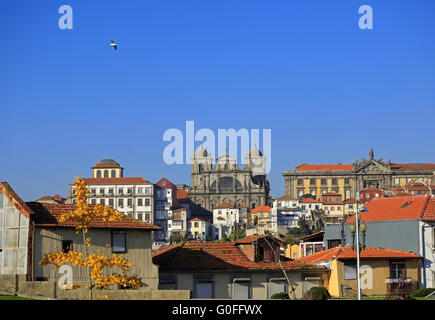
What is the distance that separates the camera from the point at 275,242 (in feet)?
174

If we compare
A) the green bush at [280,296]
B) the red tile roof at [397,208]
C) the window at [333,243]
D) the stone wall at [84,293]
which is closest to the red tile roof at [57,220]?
the stone wall at [84,293]

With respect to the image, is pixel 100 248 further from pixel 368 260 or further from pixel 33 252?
pixel 368 260

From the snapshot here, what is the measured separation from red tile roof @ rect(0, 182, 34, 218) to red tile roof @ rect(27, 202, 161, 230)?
515 millimetres

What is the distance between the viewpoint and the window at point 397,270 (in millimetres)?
51719

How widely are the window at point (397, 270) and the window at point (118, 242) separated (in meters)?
17.2

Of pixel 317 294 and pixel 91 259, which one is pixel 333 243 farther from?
pixel 91 259

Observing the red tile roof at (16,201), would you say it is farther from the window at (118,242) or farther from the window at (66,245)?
the window at (118,242)

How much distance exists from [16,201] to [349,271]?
787 inches

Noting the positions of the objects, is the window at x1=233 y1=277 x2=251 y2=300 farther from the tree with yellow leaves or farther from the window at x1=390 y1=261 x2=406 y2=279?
the tree with yellow leaves

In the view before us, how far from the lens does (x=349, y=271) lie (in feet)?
165

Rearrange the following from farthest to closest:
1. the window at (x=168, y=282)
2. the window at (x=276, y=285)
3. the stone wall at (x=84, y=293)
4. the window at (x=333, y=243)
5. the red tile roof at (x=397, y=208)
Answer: the window at (x=333, y=243) < the red tile roof at (x=397, y=208) < the window at (x=276, y=285) < the window at (x=168, y=282) < the stone wall at (x=84, y=293)
